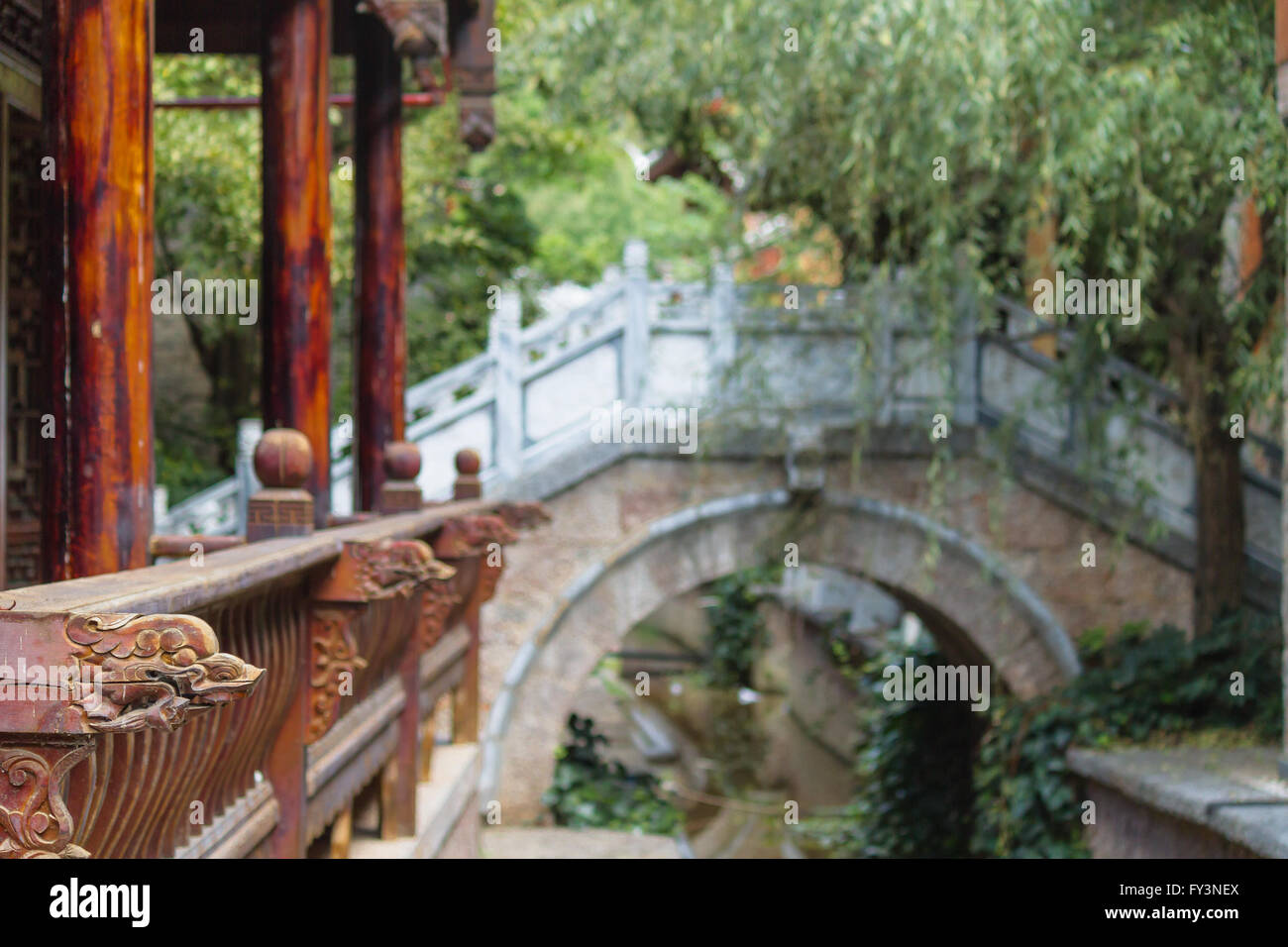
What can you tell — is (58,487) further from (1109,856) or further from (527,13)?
(527,13)

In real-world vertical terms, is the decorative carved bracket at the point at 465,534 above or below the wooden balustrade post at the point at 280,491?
below

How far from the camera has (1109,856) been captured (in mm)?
6875

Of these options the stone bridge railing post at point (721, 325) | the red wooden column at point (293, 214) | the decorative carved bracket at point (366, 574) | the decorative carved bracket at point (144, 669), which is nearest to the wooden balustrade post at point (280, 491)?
the decorative carved bracket at point (366, 574)

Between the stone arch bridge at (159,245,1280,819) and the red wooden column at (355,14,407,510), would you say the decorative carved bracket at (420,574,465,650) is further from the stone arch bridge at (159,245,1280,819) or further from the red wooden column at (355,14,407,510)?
the stone arch bridge at (159,245,1280,819)

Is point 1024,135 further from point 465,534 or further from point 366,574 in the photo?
point 366,574

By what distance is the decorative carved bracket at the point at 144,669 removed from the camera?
4.60 feet

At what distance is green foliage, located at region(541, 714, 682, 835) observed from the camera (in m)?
9.09

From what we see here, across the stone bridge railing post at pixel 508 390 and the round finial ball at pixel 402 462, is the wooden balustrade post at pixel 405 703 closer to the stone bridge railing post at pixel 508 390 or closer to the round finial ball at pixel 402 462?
the round finial ball at pixel 402 462

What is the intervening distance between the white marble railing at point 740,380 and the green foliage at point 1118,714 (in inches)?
47.1

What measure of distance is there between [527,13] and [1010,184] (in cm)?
452

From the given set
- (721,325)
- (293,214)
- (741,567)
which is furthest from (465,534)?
(741,567)

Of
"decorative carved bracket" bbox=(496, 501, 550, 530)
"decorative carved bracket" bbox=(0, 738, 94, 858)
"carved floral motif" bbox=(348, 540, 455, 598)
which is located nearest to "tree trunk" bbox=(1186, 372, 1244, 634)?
"decorative carved bracket" bbox=(496, 501, 550, 530)

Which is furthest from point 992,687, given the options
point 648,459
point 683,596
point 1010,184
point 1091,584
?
point 683,596

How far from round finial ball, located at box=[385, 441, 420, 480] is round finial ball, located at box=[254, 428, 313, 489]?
1.69 metres
